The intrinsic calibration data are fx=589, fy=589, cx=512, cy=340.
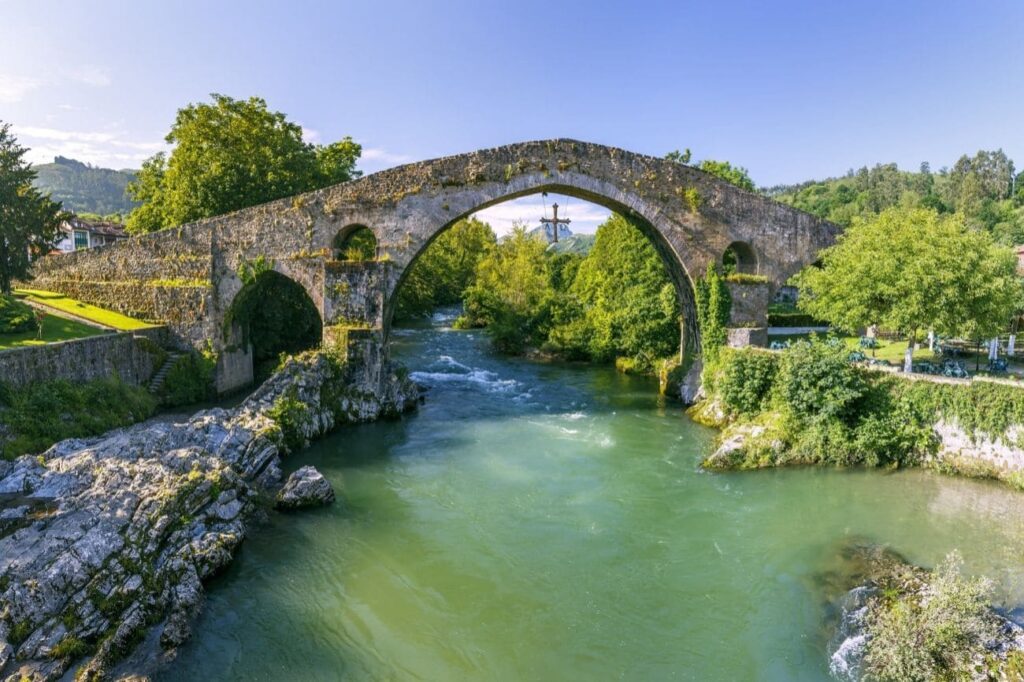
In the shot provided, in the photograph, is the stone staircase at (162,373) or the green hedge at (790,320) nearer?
the stone staircase at (162,373)

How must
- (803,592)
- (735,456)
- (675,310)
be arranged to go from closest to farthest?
(803,592), (735,456), (675,310)

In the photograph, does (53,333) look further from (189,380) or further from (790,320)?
(790,320)

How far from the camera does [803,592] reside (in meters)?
9.35

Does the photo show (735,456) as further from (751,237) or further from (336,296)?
(336,296)

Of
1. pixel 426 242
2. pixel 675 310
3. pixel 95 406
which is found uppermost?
pixel 426 242

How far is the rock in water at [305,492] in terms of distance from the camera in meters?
12.2

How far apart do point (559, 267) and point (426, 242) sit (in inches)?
1329

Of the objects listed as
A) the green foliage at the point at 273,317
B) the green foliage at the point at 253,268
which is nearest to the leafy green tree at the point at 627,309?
the green foliage at the point at 273,317

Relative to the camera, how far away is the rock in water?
12250 millimetres

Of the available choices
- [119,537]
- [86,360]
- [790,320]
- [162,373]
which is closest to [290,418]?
[86,360]

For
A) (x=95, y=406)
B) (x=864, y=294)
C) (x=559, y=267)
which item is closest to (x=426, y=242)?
(x=95, y=406)

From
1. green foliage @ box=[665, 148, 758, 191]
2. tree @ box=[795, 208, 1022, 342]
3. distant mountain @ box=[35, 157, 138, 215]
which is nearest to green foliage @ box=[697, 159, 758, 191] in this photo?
green foliage @ box=[665, 148, 758, 191]

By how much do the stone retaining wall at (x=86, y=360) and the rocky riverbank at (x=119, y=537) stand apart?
11.4ft

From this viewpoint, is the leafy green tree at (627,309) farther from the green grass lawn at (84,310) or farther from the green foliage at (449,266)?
the green grass lawn at (84,310)
